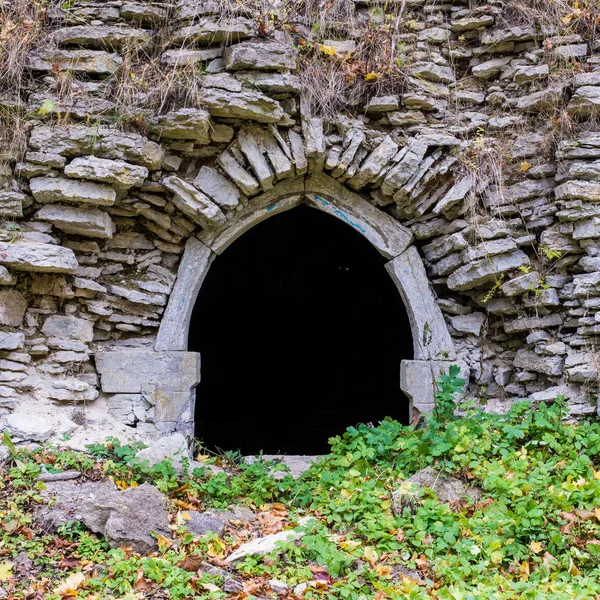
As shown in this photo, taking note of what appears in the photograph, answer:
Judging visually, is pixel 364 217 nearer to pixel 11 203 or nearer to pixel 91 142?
pixel 91 142

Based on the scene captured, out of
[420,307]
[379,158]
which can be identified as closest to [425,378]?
[420,307]

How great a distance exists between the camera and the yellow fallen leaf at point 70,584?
291 cm

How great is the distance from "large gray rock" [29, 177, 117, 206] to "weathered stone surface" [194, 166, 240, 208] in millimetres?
644

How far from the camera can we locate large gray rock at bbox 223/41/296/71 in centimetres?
446

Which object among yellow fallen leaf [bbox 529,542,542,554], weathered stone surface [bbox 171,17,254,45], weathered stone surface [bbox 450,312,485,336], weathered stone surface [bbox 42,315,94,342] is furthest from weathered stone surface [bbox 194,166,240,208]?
yellow fallen leaf [bbox 529,542,542,554]

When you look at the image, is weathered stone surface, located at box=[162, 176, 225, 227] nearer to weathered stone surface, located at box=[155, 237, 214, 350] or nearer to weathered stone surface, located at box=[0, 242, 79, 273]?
weathered stone surface, located at box=[155, 237, 214, 350]

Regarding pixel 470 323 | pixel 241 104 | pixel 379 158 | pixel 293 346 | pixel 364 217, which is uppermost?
pixel 241 104

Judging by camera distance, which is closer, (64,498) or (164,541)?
(164,541)

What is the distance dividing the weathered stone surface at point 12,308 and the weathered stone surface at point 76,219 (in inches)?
21.4

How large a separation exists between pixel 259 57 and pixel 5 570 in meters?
3.47

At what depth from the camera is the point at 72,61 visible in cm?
455

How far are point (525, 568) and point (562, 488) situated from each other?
0.60 m

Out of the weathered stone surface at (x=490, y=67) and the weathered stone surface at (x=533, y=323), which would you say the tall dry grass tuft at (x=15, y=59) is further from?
the weathered stone surface at (x=533, y=323)

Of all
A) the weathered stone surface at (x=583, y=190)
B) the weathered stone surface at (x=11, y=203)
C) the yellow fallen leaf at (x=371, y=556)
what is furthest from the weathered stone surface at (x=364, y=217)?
the yellow fallen leaf at (x=371, y=556)
